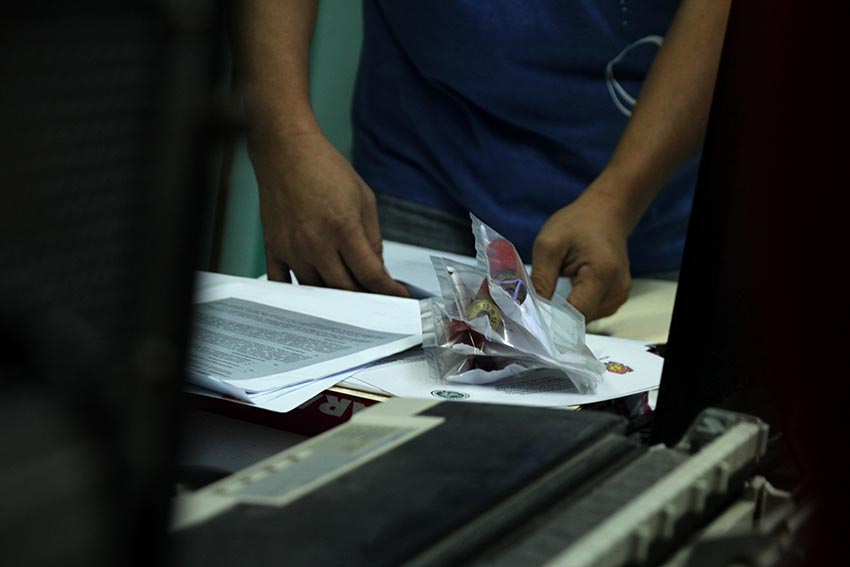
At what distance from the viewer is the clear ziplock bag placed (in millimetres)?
741

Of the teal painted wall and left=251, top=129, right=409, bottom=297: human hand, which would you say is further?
the teal painted wall

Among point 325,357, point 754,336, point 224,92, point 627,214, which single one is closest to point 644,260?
point 627,214

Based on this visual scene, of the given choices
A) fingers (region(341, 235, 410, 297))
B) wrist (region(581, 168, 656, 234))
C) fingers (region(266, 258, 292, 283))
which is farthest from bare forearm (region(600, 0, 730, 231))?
fingers (region(266, 258, 292, 283))

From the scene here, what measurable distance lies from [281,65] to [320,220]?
229 millimetres

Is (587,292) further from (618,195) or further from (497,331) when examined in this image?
(497,331)

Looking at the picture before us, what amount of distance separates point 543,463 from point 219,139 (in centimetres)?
21

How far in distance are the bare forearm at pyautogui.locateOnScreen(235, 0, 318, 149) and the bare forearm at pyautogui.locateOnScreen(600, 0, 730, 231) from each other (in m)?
0.37

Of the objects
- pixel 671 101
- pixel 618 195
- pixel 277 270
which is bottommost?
pixel 277 270

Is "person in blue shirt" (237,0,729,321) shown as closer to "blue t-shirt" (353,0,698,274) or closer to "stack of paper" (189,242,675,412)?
Result: "blue t-shirt" (353,0,698,274)

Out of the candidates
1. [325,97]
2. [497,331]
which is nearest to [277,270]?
[497,331]

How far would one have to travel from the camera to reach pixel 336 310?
93 cm

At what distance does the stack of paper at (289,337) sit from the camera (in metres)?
0.70

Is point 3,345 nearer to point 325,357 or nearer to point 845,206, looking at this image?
point 845,206

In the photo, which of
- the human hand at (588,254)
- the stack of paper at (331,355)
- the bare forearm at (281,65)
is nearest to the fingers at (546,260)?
the human hand at (588,254)
